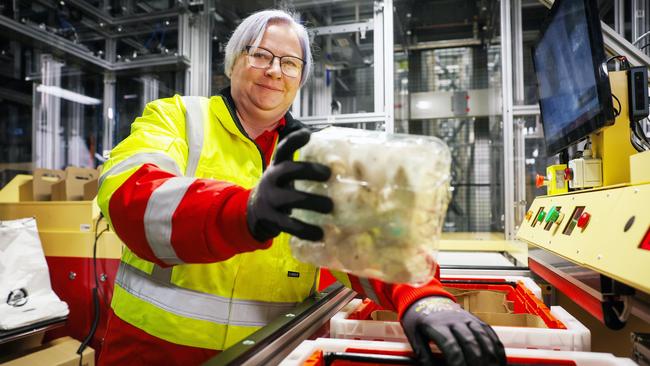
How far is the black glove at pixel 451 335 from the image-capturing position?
0.78 m

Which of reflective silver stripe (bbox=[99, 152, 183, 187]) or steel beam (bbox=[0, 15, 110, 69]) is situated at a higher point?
steel beam (bbox=[0, 15, 110, 69])

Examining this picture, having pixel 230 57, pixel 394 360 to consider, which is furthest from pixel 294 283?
pixel 230 57

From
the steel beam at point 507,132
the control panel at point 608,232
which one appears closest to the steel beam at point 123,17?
the steel beam at point 507,132

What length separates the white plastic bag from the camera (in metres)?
2.52

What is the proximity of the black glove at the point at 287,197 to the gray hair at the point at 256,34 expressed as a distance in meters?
0.76

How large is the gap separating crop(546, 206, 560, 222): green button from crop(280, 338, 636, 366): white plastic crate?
84cm

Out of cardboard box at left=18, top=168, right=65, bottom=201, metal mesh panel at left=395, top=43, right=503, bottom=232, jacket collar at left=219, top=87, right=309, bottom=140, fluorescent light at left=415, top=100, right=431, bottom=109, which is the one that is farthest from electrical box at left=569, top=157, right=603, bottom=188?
metal mesh panel at left=395, top=43, right=503, bottom=232

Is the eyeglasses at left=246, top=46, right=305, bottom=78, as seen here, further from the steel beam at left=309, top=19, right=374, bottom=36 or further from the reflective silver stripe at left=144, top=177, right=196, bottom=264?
the steel beam at left=309, top=19, right=374, bottom=36

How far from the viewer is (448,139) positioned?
6250 millimetres

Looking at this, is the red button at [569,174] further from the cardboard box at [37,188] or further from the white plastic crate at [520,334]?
the cardboard box at [37,188]

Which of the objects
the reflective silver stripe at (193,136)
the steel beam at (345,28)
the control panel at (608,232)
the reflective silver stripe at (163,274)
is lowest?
the reflective silver stripe at (163,274)

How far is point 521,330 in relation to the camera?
3.16 ft

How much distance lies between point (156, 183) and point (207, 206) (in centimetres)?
15

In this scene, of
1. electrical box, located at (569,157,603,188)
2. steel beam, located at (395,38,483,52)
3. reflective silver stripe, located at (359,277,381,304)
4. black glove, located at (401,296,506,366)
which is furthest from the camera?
steel beam, located at (395,38,483,52)
